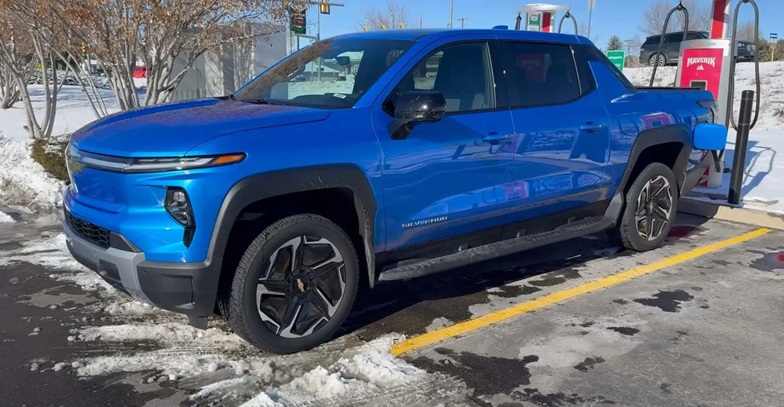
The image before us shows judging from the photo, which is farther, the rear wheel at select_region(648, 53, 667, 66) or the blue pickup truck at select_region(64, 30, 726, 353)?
the rear wheel at select_region(648, 53, 667, 66)

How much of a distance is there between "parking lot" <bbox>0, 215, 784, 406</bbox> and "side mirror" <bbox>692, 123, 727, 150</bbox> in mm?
1136

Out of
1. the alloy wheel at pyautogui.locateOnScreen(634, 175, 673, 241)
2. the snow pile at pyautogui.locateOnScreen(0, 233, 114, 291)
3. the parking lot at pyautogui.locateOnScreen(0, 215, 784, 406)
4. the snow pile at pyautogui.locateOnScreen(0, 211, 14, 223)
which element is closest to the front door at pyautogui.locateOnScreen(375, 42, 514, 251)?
the parking lot at pyautogui.locateOnScreen(0, 215, 784, 406)

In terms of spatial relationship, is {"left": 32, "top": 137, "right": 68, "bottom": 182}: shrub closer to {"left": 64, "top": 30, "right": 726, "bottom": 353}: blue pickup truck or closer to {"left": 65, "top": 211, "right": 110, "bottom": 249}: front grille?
{"left": 64, "top": 30, "right": 726, "bottom": 353}: blue pickup truck

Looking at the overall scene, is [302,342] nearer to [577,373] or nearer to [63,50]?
[577,373]

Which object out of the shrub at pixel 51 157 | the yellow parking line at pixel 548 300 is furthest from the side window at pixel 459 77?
the shrub at pixel 51 157

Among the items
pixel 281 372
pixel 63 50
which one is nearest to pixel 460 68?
pixel 281 372

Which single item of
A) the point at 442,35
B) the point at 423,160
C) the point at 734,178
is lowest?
the point at 734,178

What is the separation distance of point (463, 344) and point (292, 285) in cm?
107

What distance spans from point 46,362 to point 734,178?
22.3ft

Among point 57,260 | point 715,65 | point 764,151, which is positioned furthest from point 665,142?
point 764,151

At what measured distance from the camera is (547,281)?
511 cm

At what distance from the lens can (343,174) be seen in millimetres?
3631

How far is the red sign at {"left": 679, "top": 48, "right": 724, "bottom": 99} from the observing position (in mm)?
8180

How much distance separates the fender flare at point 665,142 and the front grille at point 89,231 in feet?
13.0
